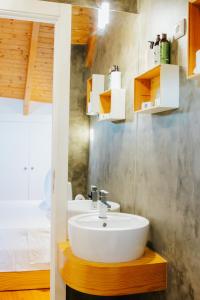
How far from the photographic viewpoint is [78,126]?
2535mm

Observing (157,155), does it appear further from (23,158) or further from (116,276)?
(23,158)

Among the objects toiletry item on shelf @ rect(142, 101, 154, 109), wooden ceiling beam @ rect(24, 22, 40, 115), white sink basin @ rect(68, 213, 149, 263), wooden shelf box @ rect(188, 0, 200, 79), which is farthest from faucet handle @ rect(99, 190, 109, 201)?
wooden ceiling beam @ rect(24, 22, 40, 115)

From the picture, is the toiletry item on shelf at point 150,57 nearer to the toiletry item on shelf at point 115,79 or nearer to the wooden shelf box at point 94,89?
the toiletry item on shelf at point 115,79

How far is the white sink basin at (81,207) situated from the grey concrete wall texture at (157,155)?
0.19ft

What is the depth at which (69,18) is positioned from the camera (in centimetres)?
245

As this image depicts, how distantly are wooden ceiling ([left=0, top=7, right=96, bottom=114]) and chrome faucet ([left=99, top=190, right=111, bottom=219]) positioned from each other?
1.05m

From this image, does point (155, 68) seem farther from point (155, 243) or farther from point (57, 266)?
point (57, 266)

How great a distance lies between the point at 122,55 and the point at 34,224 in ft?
6.44

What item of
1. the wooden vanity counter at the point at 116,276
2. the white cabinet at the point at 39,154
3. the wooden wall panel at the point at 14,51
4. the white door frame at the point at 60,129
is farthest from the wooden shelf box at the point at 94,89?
the white cabinet at the point at 39,154

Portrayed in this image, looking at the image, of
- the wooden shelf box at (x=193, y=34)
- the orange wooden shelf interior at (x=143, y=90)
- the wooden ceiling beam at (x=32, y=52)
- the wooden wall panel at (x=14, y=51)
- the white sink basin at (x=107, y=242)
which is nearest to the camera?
the wooden shelf box at (x=193, y=34)

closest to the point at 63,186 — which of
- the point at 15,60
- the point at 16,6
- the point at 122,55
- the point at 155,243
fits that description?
the point at 155,243

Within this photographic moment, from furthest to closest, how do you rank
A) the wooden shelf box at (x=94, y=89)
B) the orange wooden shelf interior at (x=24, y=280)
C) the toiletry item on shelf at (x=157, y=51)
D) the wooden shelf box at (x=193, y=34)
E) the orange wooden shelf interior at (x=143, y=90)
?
1. the orange wooden shelf interior at (x=24, y=280)
2. the wooden shelf box at (x=94, y=89)
3. the orange wooden shelf interior at (x=143, y=90)
4. the toiletry item on shelf at (x=157, y=51)
5. the wooden shelf box at (x=193, y=34)

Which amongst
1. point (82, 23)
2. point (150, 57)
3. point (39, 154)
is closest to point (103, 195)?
point (150, 57)

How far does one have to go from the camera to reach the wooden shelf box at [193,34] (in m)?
1.52
